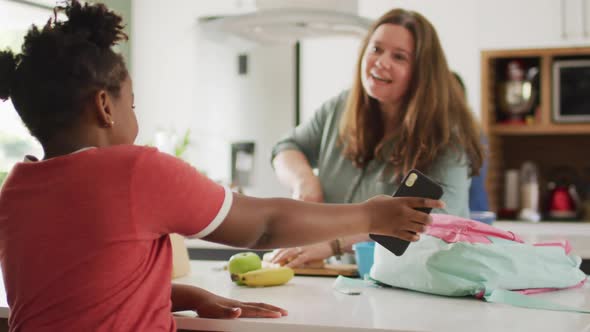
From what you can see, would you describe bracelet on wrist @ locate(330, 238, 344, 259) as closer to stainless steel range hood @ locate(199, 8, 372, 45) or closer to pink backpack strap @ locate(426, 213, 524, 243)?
pink backpack strap @ locate(426, 213, 524, 243)

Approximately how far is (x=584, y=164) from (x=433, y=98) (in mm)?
2518

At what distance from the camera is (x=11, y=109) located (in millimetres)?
3139

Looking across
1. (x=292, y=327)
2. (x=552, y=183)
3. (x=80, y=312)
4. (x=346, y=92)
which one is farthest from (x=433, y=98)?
(x=552, y=183)

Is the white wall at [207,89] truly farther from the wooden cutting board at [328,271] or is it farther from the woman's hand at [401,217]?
the woman's hand at [401,217]

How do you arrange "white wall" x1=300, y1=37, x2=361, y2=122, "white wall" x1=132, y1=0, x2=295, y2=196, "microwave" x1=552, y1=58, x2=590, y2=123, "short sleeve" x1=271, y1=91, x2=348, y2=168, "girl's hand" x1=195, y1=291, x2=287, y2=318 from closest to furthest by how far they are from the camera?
"girl's hand" x1=195, y1=291, x2=287, y2=318, "short sleeve" x1=271, y1=91, x2=348, y2=168, "microwave" x1=552, y1=58, x2=590, y2=123, "white wall" x1=300, y1=37, x2=361, y2=122, "white wall" x1=132, y1=0, x2=295, y2=196

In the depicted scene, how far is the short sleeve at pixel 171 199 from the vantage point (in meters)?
0.98

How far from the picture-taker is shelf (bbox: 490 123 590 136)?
379 centimetres

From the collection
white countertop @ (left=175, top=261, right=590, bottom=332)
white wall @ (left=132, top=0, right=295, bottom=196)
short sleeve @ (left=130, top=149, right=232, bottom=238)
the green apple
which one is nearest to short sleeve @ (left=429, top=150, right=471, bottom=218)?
white countertop @ (left=175, top=261, right=590, bottom=332)

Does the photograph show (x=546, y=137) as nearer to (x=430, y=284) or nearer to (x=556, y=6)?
(x=556, y=6)

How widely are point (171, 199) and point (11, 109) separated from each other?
7.91 ft

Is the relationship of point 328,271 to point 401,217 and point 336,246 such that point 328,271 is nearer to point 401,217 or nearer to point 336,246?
point 336,246

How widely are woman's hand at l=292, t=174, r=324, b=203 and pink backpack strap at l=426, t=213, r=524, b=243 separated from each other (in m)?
0.59

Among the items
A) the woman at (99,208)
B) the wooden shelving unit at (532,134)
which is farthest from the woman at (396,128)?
the wooden shelving unit at (532,134)

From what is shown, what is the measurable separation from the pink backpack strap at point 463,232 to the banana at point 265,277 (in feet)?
1.05
